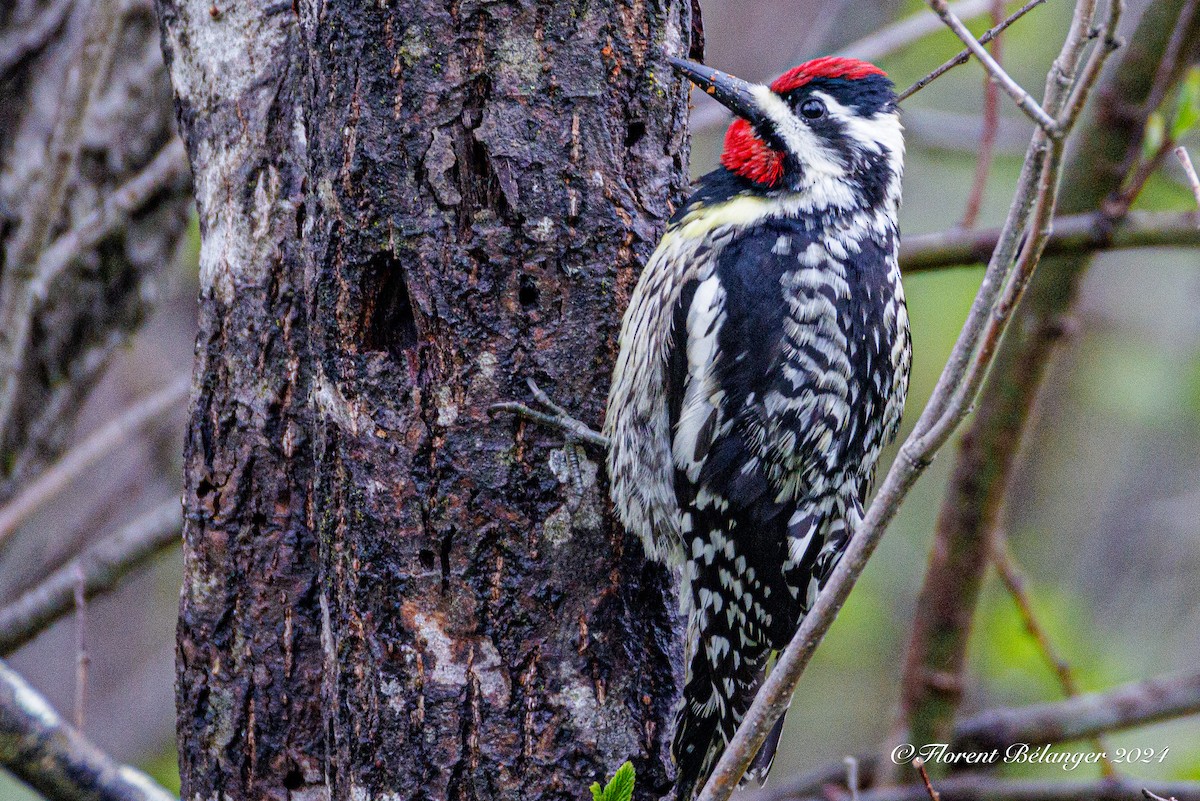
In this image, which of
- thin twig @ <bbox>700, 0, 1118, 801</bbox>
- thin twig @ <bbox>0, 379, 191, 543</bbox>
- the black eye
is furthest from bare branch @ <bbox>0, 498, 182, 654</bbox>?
thin twig @ <bbox>700, 0, 1118, 801</bbox>

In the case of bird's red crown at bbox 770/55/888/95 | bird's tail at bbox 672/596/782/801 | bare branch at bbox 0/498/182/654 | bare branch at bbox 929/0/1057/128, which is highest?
bare branch at bbox 929/0/1057/128

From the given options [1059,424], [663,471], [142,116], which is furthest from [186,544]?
[1059,424]

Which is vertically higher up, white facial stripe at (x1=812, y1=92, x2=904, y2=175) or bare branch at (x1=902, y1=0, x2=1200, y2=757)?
white facial stripe at (x1=812, y1=92, x2=904, y2=175)

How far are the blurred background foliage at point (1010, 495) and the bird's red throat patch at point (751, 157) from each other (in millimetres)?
1991

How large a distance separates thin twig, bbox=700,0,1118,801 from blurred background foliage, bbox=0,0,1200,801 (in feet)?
11.1

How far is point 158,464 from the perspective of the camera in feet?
14.9

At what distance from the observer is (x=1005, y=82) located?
4.79 ft

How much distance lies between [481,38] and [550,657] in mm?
1127

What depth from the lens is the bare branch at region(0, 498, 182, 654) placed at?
2939mm

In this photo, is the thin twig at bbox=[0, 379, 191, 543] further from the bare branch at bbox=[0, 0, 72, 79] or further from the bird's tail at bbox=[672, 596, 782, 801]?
the bird's tail at bbox=[672, 596, 782, 801]

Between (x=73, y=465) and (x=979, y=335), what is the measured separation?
254 cm

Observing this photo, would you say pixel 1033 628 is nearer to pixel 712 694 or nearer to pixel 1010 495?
pixel 712 694

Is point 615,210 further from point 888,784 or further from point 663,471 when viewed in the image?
point 888,784

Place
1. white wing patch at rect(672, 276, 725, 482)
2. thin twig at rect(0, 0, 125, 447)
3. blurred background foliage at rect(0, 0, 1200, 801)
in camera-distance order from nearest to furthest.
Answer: white wing patch at rect(672, 276, 725, 482), thin twig at rect(0, 0, 125, 447), blurred background foliage at rect(0, 0, 1200, 801)
